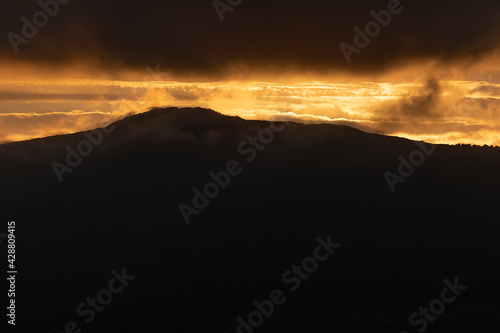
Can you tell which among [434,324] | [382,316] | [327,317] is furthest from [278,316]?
[434,324]

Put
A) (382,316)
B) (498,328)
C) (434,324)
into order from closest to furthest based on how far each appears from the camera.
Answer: (498,328) → (434,324) → (382,316)

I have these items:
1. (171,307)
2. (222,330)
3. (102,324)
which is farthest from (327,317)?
(102,324)

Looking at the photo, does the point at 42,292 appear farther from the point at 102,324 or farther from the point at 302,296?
the point at 302,296

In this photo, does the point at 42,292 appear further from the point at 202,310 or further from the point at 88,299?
the point at 202,310

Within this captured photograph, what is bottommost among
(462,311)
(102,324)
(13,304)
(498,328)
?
(498,328)

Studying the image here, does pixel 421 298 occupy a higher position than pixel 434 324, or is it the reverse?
pixel 421 298

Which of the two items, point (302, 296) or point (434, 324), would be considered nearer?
point (434, 324)

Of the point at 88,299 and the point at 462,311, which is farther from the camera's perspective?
the point at 88,299

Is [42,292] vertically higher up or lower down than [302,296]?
higher up

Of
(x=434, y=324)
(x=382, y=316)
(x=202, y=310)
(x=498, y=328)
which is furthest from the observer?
(x=202, y=310)
